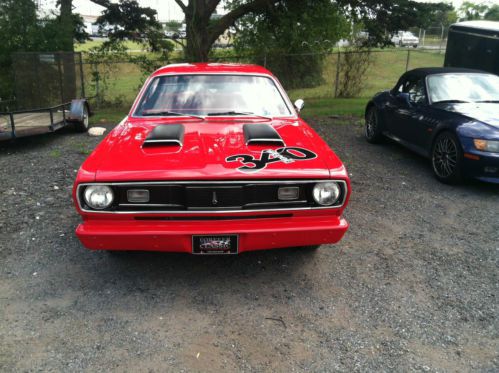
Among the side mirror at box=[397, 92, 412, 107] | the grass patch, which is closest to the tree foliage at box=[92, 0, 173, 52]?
the grass patch

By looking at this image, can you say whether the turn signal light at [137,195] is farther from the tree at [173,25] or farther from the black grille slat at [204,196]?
the tree at [173,25]

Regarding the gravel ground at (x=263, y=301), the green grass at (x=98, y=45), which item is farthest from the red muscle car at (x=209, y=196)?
the green grass at (x=98, y=45)

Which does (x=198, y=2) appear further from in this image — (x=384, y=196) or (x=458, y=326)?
(x=458, y=326)

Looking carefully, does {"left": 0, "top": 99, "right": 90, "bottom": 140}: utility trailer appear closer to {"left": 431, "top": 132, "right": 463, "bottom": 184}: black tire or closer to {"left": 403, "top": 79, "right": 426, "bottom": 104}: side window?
→ {"left": 403, "top": 79, "right": 426, "bottom": 104}: side window

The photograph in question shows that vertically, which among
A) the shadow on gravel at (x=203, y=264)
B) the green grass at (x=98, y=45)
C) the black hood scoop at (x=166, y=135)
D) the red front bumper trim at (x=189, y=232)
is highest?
the green grass at (x=98, y=45)

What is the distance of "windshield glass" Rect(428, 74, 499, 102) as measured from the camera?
6.76 m

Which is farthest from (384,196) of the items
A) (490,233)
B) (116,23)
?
(116,23)

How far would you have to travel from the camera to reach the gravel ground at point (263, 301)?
2.73 metres

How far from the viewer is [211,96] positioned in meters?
4.56

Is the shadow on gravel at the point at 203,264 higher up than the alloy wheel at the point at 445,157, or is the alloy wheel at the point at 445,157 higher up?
the alloy wheel at the point at 445,157

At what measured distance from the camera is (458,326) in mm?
3053

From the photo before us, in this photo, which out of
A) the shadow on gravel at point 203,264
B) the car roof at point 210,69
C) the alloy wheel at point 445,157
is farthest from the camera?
the alloy wheel at point 445,157

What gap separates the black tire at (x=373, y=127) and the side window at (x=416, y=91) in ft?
3.13

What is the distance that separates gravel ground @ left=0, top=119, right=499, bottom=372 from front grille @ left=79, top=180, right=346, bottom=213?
709 millimetres
